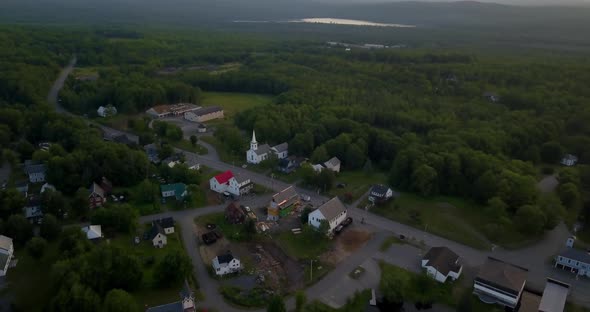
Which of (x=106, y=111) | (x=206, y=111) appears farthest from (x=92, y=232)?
(x=106, y=111)

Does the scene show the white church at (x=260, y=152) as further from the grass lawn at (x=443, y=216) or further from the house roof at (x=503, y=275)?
the house roof at (x=503, y=275)

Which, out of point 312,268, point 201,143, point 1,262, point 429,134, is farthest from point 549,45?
point 1,262

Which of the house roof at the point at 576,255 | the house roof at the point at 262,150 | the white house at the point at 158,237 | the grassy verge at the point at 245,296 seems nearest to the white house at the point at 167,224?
the white house at the point at 158,237

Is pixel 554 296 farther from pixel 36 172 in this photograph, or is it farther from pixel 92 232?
pixel 36 172

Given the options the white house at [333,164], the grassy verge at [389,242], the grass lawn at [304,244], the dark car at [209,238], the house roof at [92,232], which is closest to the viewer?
the house roof at [92,232]

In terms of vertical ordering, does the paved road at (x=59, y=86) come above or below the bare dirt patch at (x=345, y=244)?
above

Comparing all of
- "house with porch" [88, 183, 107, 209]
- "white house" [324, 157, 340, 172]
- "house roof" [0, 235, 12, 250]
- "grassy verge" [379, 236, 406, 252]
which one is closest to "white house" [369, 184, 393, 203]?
"grassy verge" [379, 236, 406, 252]

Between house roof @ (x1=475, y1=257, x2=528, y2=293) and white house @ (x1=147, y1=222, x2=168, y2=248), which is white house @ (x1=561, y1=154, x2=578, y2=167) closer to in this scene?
house roof @ (x1=475, y1=257, x2=528, y2=293)
